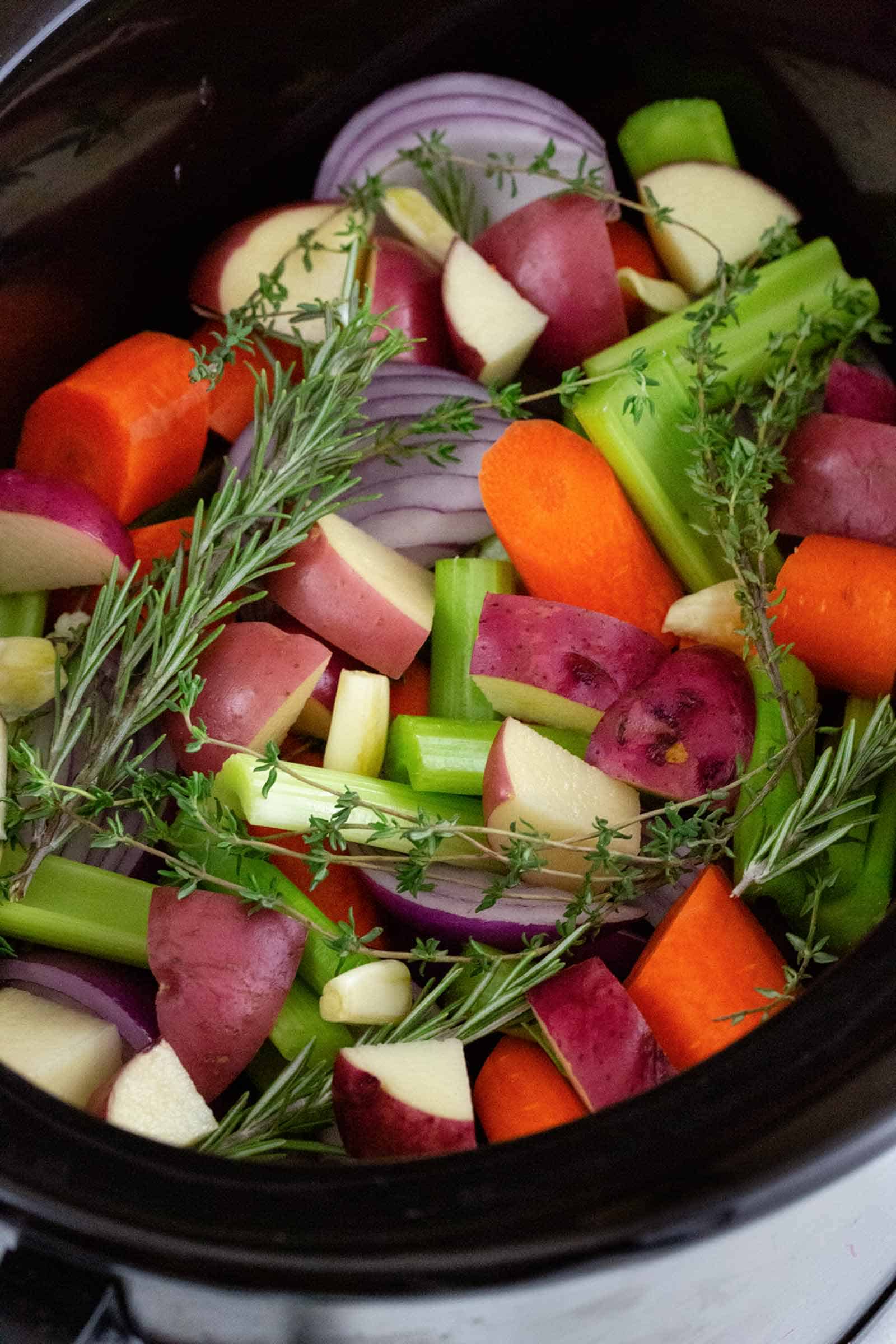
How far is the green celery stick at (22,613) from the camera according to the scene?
125 cm

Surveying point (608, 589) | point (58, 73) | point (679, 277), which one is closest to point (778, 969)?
point (608, 589)

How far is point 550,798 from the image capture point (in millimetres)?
1064

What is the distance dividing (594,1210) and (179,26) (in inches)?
49.8

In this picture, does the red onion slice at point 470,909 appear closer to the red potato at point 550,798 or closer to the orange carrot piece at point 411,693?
the red potato at point 550,798

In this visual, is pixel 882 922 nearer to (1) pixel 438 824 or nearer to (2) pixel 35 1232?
(1) pixel 438 824

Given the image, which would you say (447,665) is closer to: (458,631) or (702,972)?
(458,631)

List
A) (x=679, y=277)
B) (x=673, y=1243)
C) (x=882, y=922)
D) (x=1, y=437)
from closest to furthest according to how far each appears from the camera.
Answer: (x=673, y=1243) → (x=882, y=922) → (x=1, y=437) → (x=679, y=277)

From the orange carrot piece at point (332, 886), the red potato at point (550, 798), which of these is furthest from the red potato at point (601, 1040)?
the orange carrot piece at point (332, 886)

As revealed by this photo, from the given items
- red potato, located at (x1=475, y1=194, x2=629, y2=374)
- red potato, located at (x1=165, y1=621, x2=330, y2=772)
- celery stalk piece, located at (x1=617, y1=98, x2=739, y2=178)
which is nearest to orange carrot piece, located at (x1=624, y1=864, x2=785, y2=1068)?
red potato, located at (x1=165, y1=621, x2=330, y2=772)

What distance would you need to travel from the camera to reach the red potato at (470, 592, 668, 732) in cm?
114

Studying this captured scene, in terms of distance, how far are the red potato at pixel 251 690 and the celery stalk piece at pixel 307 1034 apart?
9.6 inches

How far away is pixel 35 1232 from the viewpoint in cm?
69

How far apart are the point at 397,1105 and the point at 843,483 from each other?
77 centimetres

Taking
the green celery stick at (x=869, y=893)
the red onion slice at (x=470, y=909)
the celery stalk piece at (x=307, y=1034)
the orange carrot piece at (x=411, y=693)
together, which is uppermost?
the orange carrot piece at (x=411, y=693)
